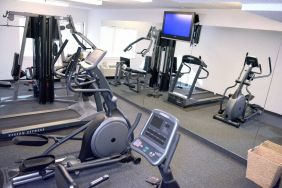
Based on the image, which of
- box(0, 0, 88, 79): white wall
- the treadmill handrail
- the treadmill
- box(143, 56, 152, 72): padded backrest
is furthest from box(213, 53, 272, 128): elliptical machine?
box(0, 0, 88, 79): white wall

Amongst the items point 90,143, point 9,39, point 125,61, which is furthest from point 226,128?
point 9,39

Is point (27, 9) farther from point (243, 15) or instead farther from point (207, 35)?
point (243, 15)

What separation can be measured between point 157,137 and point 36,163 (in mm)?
1299

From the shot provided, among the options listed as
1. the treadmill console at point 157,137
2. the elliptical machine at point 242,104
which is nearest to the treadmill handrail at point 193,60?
the elliptical machine at point 242,104

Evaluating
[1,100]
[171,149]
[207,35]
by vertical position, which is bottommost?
[1,100]

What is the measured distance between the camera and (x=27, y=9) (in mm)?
5727

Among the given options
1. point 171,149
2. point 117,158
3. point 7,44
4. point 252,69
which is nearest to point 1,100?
point 7,44

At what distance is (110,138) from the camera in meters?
2.64

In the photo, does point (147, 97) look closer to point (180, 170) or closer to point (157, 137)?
point (180, 170)

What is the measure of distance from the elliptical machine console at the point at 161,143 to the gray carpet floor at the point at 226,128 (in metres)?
2.13

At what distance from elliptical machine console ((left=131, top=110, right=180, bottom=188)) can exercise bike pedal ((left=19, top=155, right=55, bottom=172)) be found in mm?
1025

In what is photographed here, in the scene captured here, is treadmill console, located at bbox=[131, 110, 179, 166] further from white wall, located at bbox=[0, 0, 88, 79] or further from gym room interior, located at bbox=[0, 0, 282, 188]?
white wall, located at bbox=[0, 0, 88, 79]

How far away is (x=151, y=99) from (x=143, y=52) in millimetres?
1112

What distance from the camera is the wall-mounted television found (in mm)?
4539
